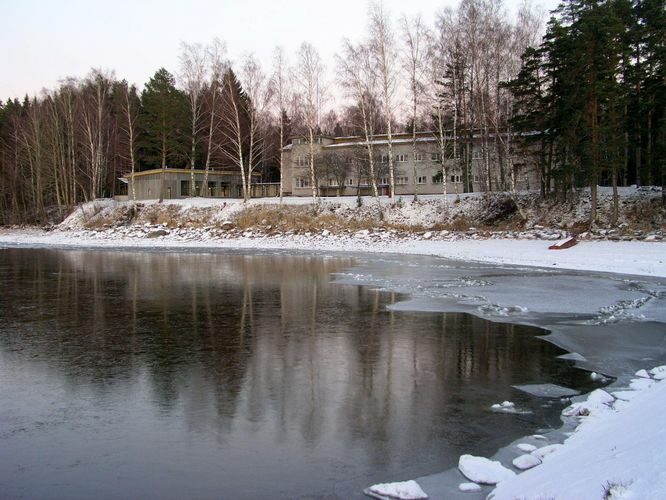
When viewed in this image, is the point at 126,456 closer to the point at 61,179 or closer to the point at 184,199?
the point at 184,199

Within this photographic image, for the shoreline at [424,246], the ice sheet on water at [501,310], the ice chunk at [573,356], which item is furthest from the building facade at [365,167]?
the ice chunk at [573,356]

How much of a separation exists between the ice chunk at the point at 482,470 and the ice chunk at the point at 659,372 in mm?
4579

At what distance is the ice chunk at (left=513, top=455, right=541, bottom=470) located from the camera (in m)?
6.09

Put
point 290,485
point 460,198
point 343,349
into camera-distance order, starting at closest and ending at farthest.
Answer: point 290,485 → point 343,349 → point 460,198

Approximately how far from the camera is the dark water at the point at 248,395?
6.03 meters

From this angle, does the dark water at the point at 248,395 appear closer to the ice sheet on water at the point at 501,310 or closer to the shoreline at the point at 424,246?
the ice sheet on water at the point at 501,310

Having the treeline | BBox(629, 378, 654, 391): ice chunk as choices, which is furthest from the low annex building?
BBox(629, 378, 654, 391): ice chunk

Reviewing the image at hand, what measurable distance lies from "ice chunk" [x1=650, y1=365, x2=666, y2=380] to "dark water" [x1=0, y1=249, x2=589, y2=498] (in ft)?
3.52

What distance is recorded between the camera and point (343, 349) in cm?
1147

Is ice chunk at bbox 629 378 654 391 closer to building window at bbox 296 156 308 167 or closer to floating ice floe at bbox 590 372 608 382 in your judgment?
floating ice floe at bbox 590 372 608 382

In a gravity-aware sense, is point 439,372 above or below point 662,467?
below

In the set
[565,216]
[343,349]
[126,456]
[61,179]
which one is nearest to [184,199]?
[61,179]

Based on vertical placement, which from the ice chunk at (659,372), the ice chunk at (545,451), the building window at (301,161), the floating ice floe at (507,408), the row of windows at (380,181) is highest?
the building window at (301,161)

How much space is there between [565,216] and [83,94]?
5593 centimetres
